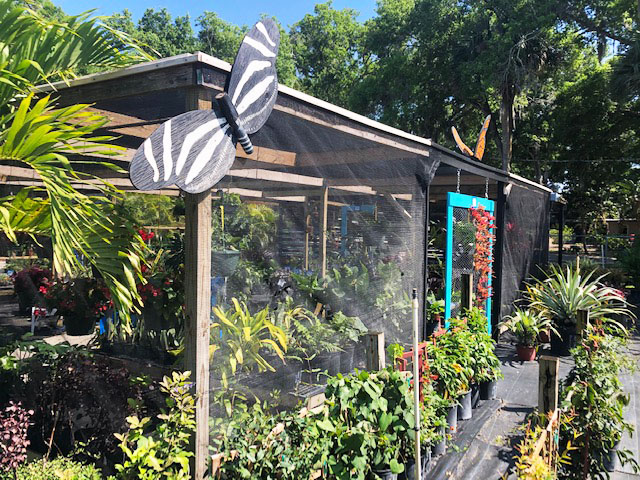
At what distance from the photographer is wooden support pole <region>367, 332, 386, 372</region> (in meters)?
2.57

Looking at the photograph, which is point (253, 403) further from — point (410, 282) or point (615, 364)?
point (615, 364)

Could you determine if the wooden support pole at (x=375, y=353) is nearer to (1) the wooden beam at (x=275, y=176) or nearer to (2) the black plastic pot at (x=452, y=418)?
(2) the black plastic pot at (x=452, y=418)

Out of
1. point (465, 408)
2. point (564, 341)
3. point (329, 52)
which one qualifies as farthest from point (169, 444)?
point (329, 52)

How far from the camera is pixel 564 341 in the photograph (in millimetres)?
5414

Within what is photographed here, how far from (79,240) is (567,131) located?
16.0 m

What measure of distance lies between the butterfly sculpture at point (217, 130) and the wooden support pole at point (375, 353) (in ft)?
3.90

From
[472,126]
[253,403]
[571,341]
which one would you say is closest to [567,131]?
[472,126]

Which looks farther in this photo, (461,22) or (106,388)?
(461,22)

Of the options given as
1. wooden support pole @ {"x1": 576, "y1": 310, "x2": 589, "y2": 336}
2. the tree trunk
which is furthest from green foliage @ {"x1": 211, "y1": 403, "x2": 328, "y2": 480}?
the tree trunk

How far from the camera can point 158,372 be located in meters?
2.41

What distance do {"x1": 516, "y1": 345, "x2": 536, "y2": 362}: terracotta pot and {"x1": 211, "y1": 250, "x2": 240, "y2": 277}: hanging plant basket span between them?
3955 millimetres

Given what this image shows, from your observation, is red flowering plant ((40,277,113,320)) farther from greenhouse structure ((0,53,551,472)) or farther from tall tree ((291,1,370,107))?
tall tree ((291,1,370,107))

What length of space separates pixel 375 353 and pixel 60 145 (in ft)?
5.95

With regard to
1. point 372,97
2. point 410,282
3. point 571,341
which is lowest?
point 571,341
